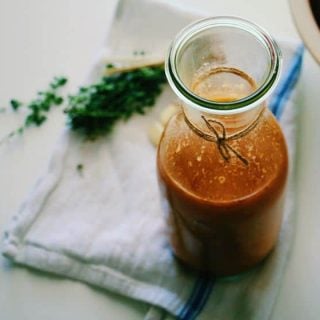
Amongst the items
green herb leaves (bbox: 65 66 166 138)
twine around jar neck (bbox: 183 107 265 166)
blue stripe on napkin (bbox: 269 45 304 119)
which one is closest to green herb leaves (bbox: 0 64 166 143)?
green herb leaves (bbox: 65 66 166 138)

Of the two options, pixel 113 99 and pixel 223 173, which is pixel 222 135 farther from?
pixel 113 99

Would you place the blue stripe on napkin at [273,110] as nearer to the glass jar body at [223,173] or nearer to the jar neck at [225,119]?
the glass jar body at [223,173]

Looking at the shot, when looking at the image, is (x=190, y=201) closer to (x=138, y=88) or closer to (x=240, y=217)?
(x=240, y=217)

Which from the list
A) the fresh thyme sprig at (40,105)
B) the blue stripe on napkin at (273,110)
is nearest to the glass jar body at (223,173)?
the blue stripe on napkin at (273,110)

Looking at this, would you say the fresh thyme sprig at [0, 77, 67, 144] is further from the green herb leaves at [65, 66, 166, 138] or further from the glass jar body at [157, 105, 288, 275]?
the glass jar body at [157, 105, 288, 275]

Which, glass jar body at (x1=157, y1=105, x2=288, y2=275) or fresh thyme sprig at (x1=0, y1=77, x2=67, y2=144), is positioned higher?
glass jar body at (x1=157, y1=105, x2=288, y2=275)

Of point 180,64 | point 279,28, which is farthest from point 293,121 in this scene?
point 180,64
